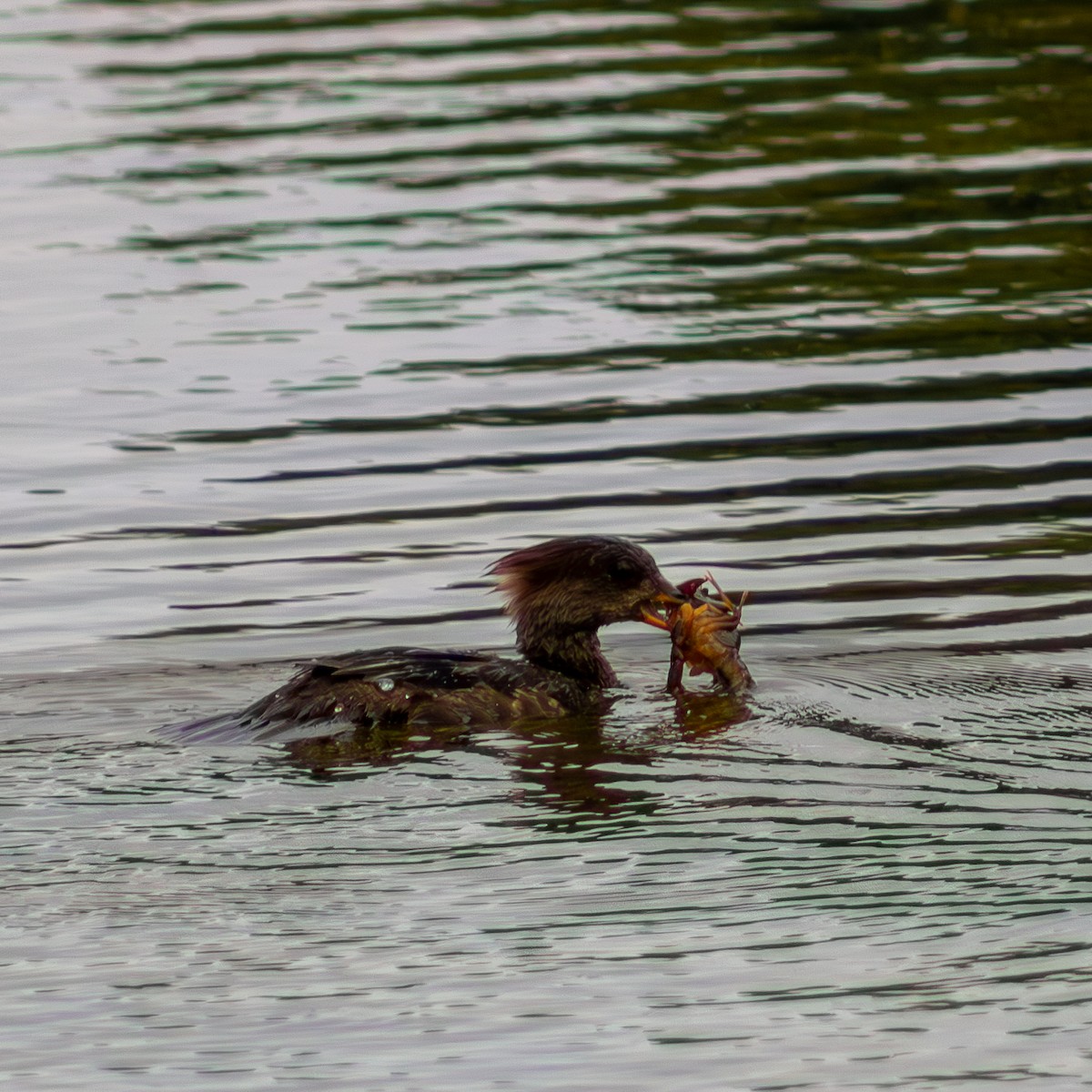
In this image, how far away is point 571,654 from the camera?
32.0 feet

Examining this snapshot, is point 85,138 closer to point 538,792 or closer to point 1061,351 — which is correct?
point 1061,351

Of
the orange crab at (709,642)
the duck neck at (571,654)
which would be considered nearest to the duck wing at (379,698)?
the duck neck at (571,654)

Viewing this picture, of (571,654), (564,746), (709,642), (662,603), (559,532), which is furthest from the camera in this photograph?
(559,532)

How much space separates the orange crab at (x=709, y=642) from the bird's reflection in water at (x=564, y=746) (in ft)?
0.31

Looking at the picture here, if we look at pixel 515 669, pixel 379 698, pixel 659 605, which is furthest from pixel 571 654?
pixel 379 698

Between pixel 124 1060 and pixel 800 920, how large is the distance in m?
1.88

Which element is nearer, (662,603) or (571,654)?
(571,654)

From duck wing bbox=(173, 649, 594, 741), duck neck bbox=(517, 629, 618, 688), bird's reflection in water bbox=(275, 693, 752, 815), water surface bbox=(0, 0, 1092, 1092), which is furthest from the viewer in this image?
duck neck bbox=(517, 629, 618, 688)

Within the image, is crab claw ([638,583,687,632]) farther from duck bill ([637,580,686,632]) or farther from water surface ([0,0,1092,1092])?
water surface ([0,0,1092,1092])

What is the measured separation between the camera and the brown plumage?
895cm

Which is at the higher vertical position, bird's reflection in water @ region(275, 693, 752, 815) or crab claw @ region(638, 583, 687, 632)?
crab claw @ region(638, 583, 687, 632)

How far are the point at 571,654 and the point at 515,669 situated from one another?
→ 0.89 feet

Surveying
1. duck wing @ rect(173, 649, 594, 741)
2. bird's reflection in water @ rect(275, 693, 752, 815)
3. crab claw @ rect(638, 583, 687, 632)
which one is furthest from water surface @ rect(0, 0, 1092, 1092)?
crab claw @ rect(638, 583, 687, 632)

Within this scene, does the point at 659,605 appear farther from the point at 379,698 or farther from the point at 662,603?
the point at 379,698
